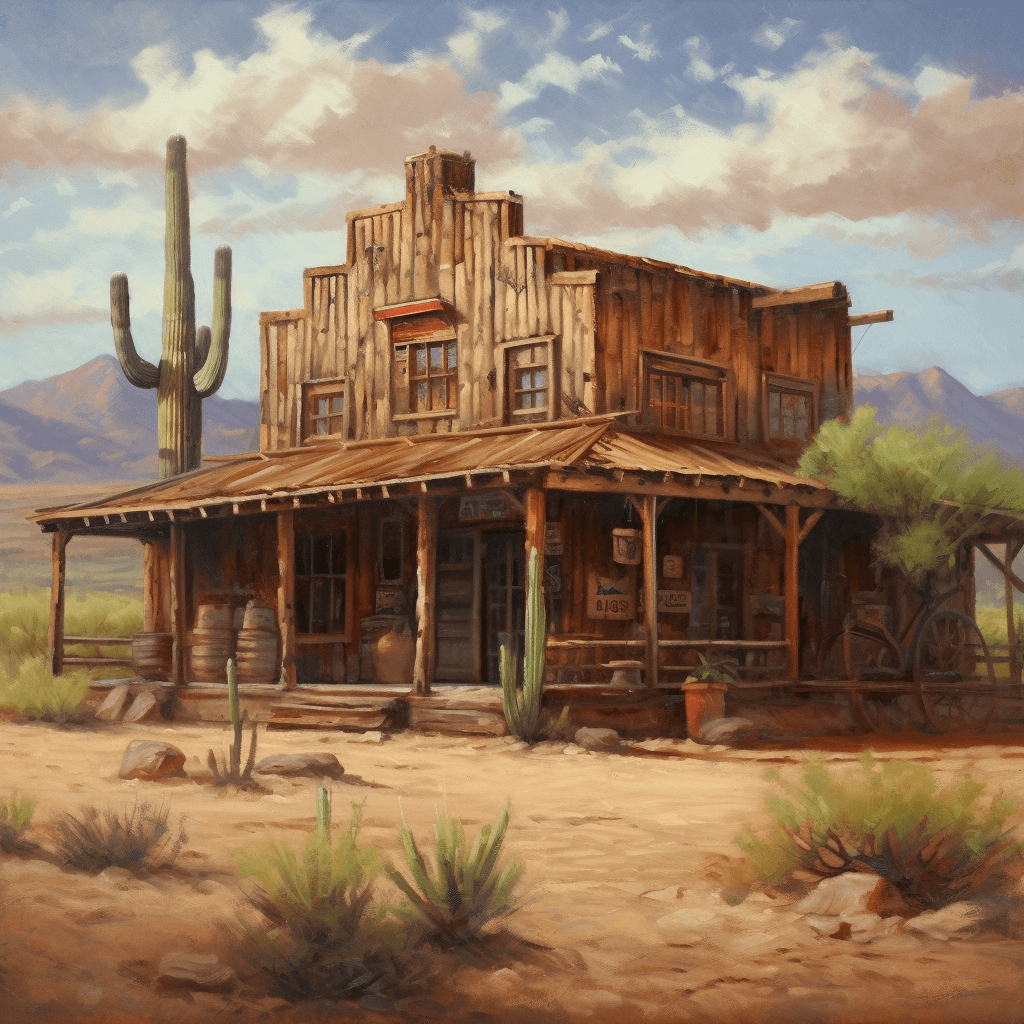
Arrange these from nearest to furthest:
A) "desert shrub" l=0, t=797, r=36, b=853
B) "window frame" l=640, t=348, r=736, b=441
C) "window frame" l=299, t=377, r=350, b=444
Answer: "desert shrub" l=0, t=797, r=36, b=853 → "window frame" l=640, t=348, r=736, b=441 → "window frame" l=299, t=377, r=350, b=444

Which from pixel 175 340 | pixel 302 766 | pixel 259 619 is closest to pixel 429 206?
pixel 175 340

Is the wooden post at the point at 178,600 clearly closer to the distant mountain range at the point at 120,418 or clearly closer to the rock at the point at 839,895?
the rock at the point at 839,895

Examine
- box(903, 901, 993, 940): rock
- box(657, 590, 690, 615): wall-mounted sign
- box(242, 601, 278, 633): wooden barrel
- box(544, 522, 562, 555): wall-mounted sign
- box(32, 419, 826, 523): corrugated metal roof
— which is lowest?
box(903, 901, 993, 940): rock

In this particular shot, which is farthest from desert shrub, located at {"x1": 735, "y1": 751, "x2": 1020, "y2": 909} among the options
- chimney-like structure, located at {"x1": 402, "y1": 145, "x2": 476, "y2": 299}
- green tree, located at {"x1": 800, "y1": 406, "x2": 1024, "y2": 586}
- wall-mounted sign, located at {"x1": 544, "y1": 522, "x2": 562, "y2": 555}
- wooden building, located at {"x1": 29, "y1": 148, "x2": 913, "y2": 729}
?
chimney-like structure, located at {"x1": 402, "y1": 145, "x2": 476, "y2": 299}

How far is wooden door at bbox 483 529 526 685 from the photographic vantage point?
16.9 m

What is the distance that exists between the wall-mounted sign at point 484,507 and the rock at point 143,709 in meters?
4.41

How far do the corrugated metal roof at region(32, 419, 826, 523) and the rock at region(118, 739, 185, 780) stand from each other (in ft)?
15.0

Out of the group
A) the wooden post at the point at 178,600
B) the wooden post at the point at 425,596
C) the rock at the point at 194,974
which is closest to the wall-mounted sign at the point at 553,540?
the wooden post at the point at 425,596

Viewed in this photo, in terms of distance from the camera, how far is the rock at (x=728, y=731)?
13.8m

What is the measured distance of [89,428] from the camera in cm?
12250

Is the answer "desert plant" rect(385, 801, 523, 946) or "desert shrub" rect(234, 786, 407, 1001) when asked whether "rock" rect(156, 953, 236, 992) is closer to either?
"desert shrub" rect(234, 786, 407, 1001)

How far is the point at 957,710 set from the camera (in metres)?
16.3

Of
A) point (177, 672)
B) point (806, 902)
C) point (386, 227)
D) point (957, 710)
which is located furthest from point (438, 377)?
point (806, 902)

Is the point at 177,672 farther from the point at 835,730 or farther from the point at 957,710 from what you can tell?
the point at 957,710
